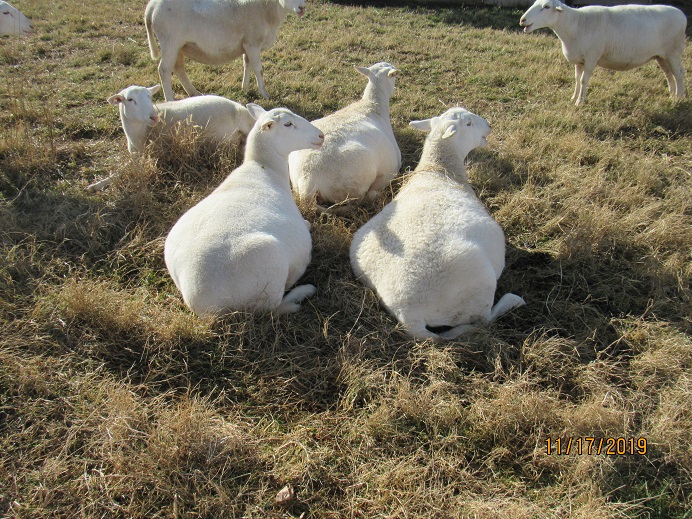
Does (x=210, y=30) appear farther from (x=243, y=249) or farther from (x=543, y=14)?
(x=243, y=249)

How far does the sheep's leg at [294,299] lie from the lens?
3.53 metres

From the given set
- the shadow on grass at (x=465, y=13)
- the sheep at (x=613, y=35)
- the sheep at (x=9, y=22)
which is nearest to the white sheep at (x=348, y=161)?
the sheep at (x=613, y=35)

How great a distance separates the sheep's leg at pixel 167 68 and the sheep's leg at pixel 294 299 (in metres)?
4.55

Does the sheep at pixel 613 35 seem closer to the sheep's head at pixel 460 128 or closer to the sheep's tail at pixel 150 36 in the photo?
the sheep's head at pixel 460 128

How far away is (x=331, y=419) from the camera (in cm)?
285

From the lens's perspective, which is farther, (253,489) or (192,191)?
(192,191)

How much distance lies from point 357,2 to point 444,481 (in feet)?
40.4

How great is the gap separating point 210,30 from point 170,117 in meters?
1.94

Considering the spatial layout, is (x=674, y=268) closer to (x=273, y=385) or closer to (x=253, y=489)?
(x=273, y=385)

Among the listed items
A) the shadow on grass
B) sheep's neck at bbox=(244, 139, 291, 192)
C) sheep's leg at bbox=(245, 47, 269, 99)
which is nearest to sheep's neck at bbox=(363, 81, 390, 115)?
sheep's neck at bbox=(244, 139, 291, 192)

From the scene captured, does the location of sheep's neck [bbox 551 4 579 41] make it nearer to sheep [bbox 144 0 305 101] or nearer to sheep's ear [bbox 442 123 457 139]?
sheep [bbox 144 0 305 101]

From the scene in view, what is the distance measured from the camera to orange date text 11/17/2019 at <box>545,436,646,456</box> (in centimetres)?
256

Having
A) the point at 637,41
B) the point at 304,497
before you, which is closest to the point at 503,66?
the point at 637,41

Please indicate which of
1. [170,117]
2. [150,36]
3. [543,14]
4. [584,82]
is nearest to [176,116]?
[170,117]
